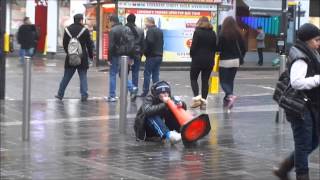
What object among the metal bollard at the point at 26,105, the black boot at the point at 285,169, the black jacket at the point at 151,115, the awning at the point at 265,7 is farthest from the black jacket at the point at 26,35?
the black boot at the point at 285,169

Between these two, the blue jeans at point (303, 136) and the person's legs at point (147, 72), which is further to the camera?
the person's legs at point (147, 72)

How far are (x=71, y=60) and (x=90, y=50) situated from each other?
50 centimetres

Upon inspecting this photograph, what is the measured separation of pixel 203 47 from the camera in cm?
1350

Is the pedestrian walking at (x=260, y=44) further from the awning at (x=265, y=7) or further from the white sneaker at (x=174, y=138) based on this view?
the white sneaker at (x=174, y=138)

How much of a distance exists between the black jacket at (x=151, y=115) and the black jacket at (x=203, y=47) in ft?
12.8

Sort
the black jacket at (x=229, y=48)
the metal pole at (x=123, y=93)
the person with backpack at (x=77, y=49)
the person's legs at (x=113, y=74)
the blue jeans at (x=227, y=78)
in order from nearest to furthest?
1. the metal pole at (x=123, y=93)
2. the black jacket at (x=229, y=48)
3. the blue jeans at (x=227, y=78)
4. the person with backpack at (x=77, y=49)
5. the person's legs at (x=113, y=74)

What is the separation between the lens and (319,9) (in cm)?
3597

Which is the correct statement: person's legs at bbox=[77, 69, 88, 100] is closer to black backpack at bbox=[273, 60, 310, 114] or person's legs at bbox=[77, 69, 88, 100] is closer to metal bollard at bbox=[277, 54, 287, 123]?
metal bollard at bbox=[277, 54, 287, 123]

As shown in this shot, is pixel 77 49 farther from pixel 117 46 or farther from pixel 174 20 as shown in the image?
pixel 174 20

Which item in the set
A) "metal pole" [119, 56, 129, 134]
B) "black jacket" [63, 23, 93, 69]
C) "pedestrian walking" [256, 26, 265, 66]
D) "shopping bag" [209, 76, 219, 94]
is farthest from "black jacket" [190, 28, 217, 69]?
"pedestrian walking" [256, 26, 265, 66]

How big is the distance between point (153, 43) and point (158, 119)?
6.07 meters

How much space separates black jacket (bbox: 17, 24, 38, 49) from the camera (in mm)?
28294

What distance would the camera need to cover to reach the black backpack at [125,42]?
14836 mm

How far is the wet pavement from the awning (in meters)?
18.4
